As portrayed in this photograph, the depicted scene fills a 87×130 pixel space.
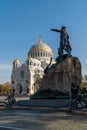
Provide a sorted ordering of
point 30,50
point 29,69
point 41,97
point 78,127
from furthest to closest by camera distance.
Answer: point 30,50 < point 29,69 < point 41,97 < point 78,127

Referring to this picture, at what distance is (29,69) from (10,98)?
260 ft

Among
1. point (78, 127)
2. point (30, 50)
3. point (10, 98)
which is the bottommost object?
point (78, 127)

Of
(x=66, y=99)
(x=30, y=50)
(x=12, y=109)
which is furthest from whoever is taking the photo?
(x=30, y=50)

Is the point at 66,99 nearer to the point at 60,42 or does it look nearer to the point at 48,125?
the point at 60,42

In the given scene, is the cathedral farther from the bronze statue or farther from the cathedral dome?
the bronze statue

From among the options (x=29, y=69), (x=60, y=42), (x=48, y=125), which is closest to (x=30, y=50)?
(x=29, y=69)

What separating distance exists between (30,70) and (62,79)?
8032 cm

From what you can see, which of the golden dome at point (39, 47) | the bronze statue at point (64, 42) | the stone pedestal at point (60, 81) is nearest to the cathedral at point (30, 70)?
the golden dome at point (39, 47)

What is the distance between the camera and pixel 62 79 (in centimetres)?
1761

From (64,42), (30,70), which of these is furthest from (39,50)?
(64,42)

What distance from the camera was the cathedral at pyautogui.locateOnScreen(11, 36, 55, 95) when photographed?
98125 millimetres

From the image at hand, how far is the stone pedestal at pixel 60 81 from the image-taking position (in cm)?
1741

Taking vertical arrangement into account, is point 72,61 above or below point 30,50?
below

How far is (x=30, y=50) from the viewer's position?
105 m
